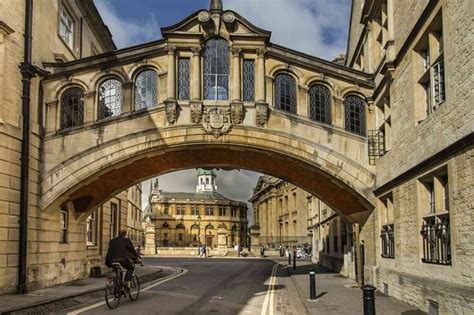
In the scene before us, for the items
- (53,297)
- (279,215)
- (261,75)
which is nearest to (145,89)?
(261,75)

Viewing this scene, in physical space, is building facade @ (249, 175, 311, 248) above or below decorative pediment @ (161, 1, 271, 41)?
below

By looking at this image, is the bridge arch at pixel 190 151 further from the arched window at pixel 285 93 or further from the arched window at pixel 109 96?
the arched window at pixel 109 96

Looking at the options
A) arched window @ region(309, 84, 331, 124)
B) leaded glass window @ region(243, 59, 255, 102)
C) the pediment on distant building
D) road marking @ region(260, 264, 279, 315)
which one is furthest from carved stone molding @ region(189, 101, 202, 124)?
road marking @ region(260, 264, 279, 315)

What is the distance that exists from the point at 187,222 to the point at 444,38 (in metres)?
112

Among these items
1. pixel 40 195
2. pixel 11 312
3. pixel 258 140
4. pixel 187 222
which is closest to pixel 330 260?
pixel 258 140

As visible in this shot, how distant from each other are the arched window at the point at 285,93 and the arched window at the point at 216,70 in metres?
1.76

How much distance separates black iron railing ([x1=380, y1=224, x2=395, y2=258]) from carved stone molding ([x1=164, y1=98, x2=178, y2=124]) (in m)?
7.66

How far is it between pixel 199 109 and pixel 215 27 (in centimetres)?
294

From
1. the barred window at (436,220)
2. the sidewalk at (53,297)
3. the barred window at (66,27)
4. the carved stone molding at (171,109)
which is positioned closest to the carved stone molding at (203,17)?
the carved stone molding at (171,109)

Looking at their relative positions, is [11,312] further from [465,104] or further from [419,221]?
[465,104]

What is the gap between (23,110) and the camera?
17.5m

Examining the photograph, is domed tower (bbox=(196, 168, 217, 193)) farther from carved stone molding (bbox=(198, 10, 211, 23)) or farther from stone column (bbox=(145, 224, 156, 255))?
carved stone molding (bbox=(198, 10, 211, 23))

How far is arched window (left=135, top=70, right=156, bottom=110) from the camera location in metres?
19.9

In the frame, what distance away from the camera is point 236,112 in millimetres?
19609
